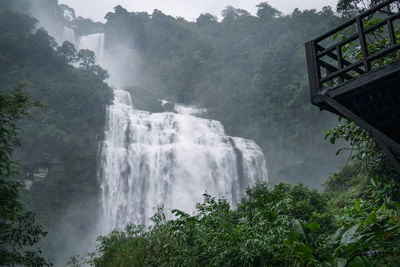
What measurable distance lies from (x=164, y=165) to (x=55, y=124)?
11.4 meters

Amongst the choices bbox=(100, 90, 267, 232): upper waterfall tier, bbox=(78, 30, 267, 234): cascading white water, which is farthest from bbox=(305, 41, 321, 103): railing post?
bbox=(78, 30, 267, 234): cascading white water

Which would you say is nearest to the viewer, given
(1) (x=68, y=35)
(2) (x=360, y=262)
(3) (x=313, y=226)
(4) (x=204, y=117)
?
(2) (x=360, y=262)

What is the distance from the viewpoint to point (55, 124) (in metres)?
28.8

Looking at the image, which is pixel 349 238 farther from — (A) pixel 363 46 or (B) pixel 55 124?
(B) pixel 55 124

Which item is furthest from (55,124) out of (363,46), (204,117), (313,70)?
(363,46)

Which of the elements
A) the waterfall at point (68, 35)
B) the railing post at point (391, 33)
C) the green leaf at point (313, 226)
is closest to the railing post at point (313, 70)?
the railing post at point (391, 33)

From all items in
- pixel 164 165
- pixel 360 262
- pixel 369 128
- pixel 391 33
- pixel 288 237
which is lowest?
pixel 360 262

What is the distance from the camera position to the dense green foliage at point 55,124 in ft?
84.7

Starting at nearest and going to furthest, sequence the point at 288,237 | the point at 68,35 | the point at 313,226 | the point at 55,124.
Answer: the point at 288,237
the point at 313,226
the point at 55,124
the point at 68,35

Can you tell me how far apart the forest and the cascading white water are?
1.51m

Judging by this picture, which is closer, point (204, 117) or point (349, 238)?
point (349, 238)

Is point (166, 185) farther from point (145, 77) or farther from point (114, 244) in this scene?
point (145, 77)

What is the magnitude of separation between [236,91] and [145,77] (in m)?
18.7

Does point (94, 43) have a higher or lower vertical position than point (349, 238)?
higher
